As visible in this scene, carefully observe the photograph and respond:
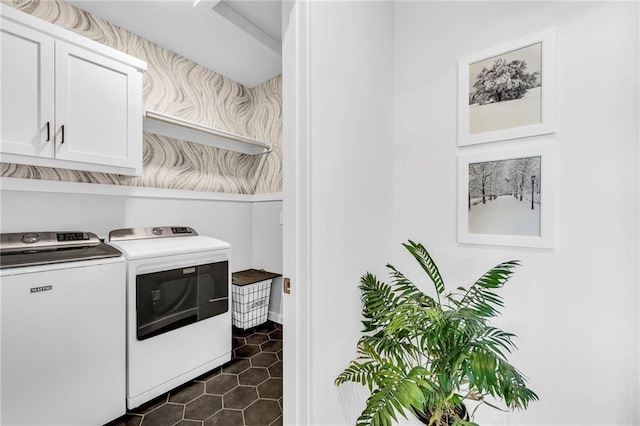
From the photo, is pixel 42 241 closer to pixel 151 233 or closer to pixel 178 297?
pixel 151 233

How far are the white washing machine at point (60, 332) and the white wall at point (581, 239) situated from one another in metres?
1.90

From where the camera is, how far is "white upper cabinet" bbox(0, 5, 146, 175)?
147 centimetres

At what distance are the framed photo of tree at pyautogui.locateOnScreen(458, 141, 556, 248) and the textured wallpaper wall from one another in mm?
1975

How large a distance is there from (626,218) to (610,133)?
0.32 metres

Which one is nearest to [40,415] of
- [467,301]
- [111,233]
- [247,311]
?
[111,233]

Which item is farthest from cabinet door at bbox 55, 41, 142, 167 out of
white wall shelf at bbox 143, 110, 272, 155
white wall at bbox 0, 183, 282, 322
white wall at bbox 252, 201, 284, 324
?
white wall at bbox 252, 201, 284, 324

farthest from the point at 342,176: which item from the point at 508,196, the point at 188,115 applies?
the point at 188,115

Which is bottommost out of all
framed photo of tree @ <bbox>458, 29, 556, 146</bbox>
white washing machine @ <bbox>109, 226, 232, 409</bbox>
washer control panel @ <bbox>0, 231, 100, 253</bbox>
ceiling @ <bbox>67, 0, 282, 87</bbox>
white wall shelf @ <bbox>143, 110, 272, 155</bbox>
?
white washing machine @ <bbox>109, 226, 232, 409</bbox>

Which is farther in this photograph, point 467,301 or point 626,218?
point 467,301

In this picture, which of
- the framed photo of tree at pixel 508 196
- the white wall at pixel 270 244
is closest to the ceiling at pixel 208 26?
the white wall at pixel 270 244

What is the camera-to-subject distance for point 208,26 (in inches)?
85.3

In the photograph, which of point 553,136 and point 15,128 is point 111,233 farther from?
point 553,136

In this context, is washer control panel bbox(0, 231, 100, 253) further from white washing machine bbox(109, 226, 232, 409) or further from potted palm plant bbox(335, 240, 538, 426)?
potted palm plant bbox(335, 240, 538, 426)

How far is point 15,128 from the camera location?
149 centimetres
